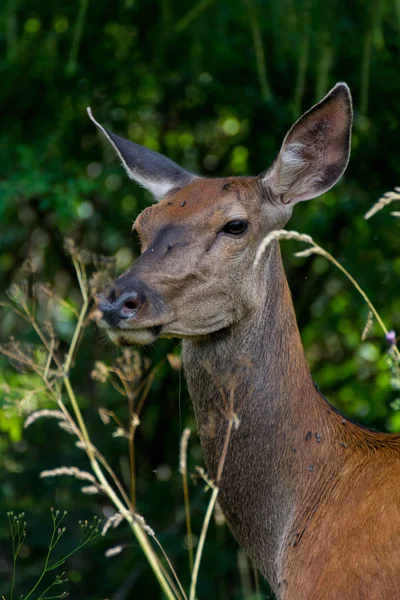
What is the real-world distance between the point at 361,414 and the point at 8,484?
A: 2.81 meters

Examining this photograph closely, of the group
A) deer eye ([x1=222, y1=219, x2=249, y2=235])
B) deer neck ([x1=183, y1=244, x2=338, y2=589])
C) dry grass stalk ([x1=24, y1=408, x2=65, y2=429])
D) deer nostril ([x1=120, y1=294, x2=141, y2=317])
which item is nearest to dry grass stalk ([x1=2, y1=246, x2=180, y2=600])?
dry grass stalk ([x1=24, y1=408, x2=65, y2=429])

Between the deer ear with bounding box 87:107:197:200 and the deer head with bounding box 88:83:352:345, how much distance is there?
0.26 m

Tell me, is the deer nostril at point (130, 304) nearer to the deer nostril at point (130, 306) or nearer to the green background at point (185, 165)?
the deer nostril at point (130, 306)

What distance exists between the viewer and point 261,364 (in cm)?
435

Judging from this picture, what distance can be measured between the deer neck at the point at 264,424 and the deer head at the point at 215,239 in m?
0.14

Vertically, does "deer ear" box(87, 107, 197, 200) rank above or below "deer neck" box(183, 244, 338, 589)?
above

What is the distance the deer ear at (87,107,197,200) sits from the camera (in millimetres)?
5145

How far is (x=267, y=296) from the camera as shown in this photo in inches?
175

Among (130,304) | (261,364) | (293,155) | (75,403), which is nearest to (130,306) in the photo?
(130,304)

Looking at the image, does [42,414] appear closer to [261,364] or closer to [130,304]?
[130,304]

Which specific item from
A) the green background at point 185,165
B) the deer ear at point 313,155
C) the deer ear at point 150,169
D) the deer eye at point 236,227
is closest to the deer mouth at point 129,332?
the deer eye at point 236,227

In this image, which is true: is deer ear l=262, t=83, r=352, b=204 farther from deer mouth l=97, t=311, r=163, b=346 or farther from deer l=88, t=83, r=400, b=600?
deer mouth l=97, t=311, r=163, b=346

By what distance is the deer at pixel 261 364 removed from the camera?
156 inches

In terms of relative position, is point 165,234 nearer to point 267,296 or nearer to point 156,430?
point 267,296
